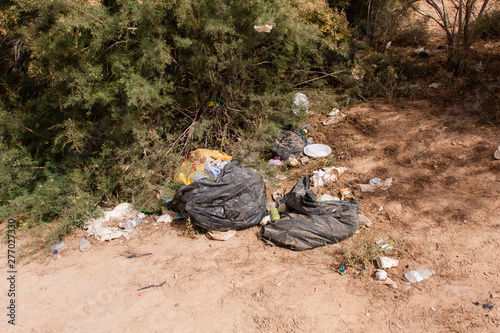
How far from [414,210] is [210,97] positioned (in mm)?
2975

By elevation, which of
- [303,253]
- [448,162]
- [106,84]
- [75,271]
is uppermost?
[106,84]

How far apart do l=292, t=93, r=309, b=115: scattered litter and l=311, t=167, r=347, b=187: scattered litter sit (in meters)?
1.00

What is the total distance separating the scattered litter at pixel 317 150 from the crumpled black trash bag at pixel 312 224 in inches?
44.2

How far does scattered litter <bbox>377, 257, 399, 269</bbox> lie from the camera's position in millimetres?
2618

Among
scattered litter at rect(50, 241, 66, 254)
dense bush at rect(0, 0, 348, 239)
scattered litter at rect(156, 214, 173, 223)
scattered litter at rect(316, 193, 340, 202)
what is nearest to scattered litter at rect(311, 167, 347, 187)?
scattered litter at rect(316, 193, 340, 202)

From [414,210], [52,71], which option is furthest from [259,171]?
[52,71]

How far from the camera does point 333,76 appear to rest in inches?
206

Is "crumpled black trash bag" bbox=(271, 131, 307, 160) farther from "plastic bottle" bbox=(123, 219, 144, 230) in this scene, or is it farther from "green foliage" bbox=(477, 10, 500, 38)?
"green foliage" bbox=(477, 10, 500, 38)

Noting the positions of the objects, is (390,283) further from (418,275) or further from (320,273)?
(320,273)

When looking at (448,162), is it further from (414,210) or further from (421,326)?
(421,326)

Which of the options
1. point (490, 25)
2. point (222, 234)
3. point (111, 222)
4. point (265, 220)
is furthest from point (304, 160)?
point (490, 25)

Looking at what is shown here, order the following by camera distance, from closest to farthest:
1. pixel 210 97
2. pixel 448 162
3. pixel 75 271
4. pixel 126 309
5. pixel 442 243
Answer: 1. pixel 126 309
2. pixel 442 243
3. pixel 75 271
4. pixel 448 162
5. pixel 210 97

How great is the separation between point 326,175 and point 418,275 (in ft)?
5.06

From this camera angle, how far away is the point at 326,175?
3793 mm
